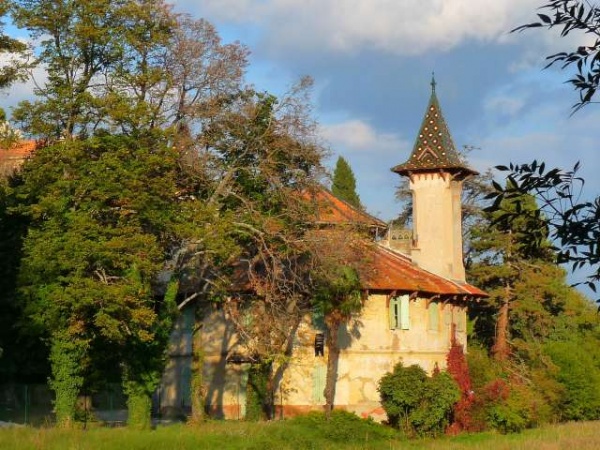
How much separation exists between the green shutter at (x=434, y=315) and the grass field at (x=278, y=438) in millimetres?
5737

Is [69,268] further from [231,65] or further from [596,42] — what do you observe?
[596,42]

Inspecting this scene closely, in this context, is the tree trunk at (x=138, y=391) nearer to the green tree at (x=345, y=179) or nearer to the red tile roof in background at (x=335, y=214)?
the red tile roof in background at (x=335, y=214)

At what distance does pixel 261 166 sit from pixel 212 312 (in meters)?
8.79

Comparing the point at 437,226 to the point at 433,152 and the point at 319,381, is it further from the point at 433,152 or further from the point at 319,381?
the point at 319,381

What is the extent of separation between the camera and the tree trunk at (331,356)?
3704 centimetres

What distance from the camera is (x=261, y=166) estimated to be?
110 ft

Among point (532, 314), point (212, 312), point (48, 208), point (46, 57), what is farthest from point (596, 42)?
point (532, 314)

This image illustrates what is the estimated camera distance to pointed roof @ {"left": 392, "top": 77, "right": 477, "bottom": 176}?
44688 millimetres

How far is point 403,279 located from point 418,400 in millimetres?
5880

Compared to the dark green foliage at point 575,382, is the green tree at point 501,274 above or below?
above

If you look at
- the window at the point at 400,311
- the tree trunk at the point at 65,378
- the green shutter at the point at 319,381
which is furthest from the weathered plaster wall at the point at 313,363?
the tree trunk at the point at 65,378

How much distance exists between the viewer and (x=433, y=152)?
45.1 meters

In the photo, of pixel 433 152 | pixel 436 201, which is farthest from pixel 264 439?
pixel 433 152

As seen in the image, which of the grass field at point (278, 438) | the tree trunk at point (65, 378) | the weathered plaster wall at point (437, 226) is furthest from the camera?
the weathered plaster wall at point (437, 226)
